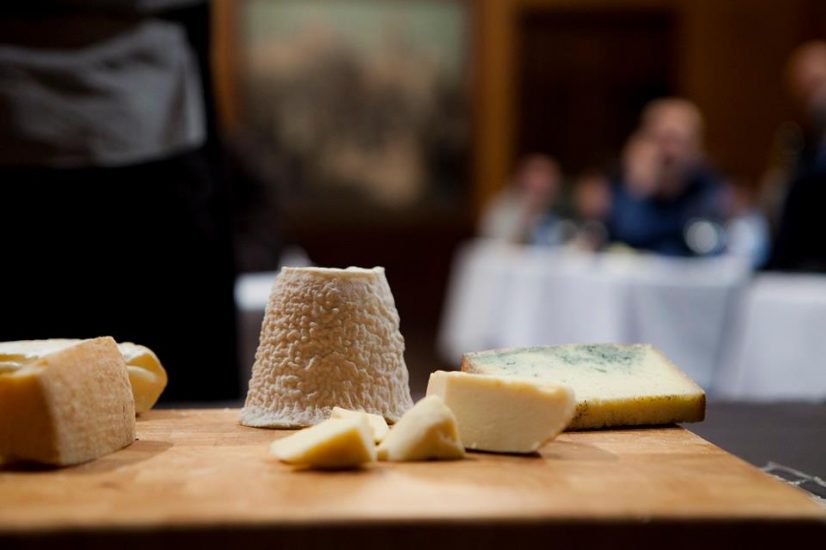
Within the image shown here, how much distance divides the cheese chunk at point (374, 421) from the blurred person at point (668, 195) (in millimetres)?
4055

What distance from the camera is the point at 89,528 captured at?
2.48ft

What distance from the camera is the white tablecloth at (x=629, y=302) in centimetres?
467

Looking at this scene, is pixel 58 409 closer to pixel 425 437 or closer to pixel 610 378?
pixel 425 437

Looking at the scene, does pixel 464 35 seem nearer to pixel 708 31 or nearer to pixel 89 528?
pixel 708 31

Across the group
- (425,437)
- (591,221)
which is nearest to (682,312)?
(591,221)

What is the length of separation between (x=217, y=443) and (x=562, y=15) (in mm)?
10288

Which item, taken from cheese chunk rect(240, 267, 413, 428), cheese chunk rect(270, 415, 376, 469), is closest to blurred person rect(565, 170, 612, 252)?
cheese chunk rect(240, 267, 413, 428)

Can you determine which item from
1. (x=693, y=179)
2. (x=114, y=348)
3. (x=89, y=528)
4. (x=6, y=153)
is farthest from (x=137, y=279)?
(x=693, y=179)

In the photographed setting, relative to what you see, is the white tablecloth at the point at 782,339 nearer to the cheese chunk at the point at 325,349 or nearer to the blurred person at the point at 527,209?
the blurred person at the point at 527,209

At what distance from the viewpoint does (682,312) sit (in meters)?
4.70

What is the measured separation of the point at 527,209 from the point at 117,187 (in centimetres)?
605

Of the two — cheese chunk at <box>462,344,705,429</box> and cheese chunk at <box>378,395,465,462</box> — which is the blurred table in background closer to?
cheese chunk at <box>462,344,705,429</box>

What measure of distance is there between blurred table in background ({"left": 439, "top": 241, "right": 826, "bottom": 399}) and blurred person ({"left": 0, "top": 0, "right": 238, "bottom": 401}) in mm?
2098

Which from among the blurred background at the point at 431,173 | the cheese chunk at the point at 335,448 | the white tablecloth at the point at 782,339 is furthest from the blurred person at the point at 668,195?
the cheese chunk at the point at 335,448
